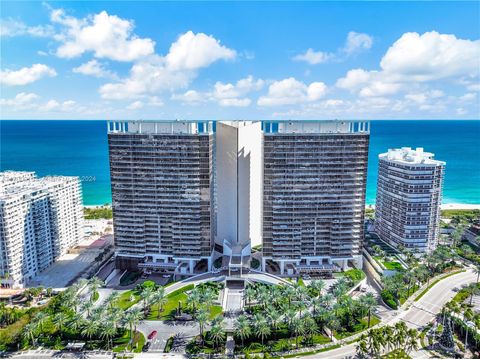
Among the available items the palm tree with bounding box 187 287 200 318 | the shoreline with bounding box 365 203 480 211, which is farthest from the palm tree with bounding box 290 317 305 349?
the shoreline with bounding box 365 203 480 211

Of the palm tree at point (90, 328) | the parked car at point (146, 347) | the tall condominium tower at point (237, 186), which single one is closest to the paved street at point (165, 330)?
the parked car at point (146, 347)

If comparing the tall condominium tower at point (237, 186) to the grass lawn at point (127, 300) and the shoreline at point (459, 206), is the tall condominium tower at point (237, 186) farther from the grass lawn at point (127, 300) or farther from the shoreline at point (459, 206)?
the shoreline at point (459, 206)

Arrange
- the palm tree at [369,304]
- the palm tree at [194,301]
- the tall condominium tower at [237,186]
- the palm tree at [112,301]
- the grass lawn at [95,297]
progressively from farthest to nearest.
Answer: the tall condominium tower at [237,186] → the grass lawn at [95,297] → the palm tree at [112,301] → the palm tree at [194,301] → the palm tree at [369,304]

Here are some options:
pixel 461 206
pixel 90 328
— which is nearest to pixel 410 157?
pixel 461 206

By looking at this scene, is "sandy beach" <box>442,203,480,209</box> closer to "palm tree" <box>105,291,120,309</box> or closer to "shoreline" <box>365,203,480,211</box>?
"shoreline" <box>365,203,480,211</box>

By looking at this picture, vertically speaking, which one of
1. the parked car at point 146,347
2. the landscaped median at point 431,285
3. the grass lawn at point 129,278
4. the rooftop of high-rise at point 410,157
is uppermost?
the rooftop of high-rise at point 410,157

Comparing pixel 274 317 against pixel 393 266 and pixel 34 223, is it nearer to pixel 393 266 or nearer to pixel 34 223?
pixel 393 266

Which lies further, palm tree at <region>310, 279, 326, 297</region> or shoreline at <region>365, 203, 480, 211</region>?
shoreline at <region>365, 203, 480, 211</region>
